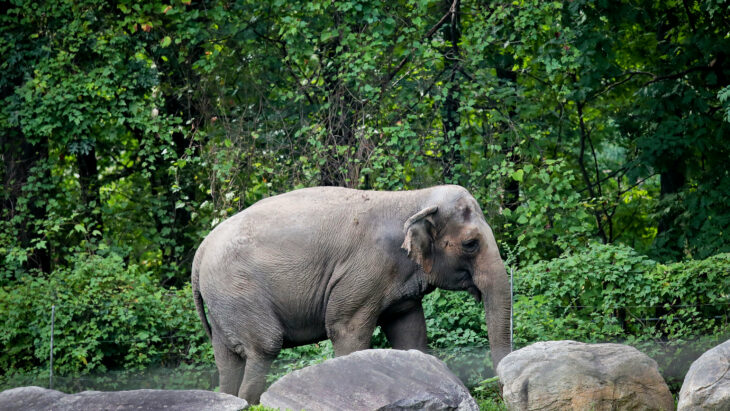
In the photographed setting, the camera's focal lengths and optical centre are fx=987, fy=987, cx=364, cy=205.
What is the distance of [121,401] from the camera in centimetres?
782

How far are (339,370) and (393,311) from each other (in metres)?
1.70

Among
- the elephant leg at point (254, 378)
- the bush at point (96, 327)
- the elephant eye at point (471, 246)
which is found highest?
the elephant eye at point (471, 246)

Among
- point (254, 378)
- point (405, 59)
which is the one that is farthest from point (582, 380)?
point (405, 59)

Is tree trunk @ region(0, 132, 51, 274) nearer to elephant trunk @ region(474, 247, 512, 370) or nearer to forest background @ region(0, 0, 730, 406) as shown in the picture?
forest background @ region(0, 0, 730, 406)

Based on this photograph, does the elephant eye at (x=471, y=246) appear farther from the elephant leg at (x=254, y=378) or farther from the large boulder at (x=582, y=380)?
the elephant leg at (x=254, y=378)

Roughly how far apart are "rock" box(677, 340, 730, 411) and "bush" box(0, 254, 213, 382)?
7308 mm

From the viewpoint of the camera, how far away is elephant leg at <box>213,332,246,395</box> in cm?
963

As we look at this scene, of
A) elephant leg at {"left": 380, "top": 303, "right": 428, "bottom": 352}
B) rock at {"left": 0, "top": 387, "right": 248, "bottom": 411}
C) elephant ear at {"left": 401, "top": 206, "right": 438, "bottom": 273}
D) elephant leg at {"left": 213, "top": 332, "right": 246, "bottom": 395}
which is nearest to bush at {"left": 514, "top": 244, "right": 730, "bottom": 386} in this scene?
elephant leg at {"left": 380, "top": 303, "right": 428, "bottom": 352}

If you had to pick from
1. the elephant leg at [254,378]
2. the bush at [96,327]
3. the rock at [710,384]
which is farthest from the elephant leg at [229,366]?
the rock at [710,384]

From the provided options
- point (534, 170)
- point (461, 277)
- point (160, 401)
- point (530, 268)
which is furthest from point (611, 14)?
point (160, 401)

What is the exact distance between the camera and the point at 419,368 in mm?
7719

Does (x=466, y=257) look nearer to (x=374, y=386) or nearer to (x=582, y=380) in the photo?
(x=582, y=380)

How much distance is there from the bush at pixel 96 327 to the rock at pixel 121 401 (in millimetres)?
5011

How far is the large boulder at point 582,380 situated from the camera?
7.79m
